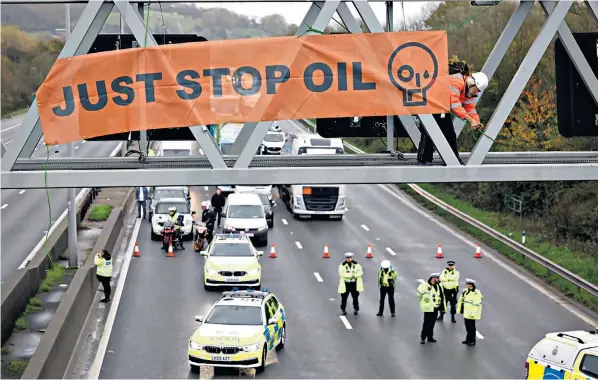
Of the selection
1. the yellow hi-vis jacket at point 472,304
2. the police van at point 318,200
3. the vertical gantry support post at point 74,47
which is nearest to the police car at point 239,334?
the yellow hi-vis jacket at point 472,304

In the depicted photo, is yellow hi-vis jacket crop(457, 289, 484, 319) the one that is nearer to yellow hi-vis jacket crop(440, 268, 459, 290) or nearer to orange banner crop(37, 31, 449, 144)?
yellow hi-vis jacket crop(440, 268, 459, 290)

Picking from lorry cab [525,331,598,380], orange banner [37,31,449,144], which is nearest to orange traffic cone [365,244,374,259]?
lorry cab [525,331,598,380]

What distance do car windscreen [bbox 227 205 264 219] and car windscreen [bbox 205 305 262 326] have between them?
576 inches

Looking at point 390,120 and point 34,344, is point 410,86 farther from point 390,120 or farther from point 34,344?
point 34,344

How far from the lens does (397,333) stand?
24062 mm

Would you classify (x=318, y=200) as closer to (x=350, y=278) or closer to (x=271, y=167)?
(x=350, y=278)

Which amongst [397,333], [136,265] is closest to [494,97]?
[136,265]

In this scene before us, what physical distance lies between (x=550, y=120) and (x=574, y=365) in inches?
964

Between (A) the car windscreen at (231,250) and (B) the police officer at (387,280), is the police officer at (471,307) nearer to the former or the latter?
(B) the police officer at (387,280)

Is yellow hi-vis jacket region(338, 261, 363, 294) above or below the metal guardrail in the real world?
A: above

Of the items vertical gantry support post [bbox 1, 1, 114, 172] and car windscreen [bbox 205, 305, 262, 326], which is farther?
car windscreen [bbox 205, 305, 262, 326]

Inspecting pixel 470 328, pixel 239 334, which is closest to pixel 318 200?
pixel 470 328

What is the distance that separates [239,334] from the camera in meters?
20.8

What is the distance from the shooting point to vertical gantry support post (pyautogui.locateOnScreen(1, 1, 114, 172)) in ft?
34.1
